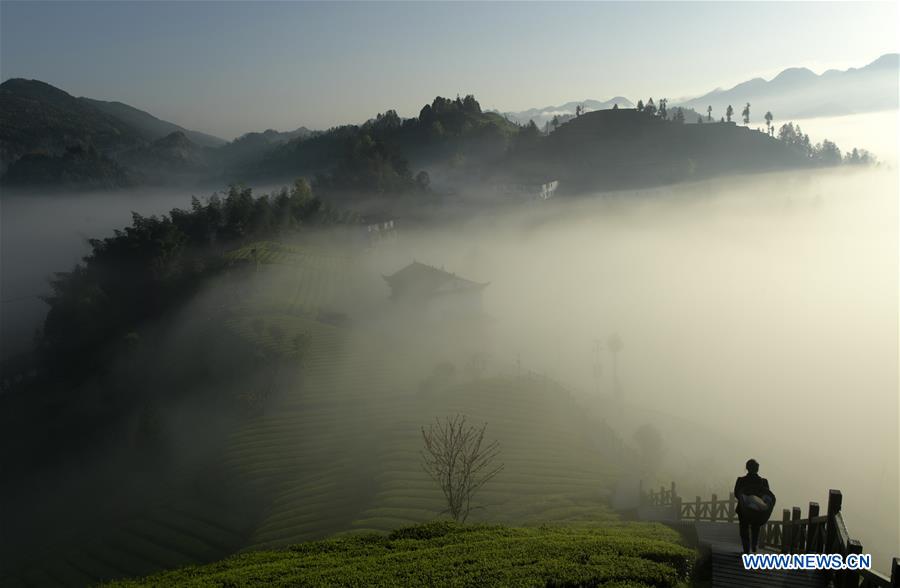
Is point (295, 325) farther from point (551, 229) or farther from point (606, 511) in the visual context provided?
point (551, 229)

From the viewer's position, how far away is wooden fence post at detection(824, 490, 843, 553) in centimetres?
1156

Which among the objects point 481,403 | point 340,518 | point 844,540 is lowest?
point 340,518

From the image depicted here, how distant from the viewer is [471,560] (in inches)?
603

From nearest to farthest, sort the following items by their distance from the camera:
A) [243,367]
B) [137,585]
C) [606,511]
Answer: [137,585] < [606,511] < [243,367]

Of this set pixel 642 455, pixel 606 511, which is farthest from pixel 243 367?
pixel 606 511

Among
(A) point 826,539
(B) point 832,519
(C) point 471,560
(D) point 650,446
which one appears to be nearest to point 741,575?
(A) point 826,539

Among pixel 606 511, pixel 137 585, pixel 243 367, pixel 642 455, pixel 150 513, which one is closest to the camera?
pixel 137 585

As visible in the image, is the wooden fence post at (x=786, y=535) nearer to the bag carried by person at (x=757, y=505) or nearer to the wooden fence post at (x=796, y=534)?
the wooden fence post at (x=796, y=534)

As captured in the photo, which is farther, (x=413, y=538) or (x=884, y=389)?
(x=884, y=389)

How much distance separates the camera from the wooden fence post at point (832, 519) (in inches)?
455

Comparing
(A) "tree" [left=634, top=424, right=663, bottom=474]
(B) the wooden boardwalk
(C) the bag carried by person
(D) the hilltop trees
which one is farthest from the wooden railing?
(D) the hilltop trees

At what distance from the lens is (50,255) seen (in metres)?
195

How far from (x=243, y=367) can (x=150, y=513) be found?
21.8m

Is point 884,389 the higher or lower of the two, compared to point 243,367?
lower
